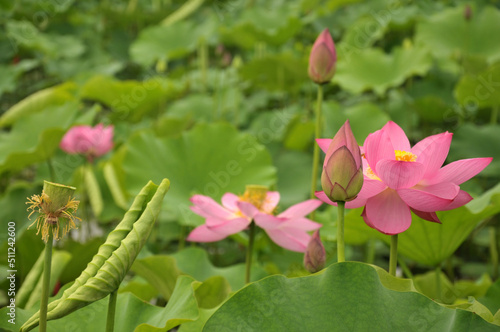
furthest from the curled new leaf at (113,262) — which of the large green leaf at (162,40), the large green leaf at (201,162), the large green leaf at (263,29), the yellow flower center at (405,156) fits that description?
the large green leaf at (162,40)

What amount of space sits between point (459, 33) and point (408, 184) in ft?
5.43

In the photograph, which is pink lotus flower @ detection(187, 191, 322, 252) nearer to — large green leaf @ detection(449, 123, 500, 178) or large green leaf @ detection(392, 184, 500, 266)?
large green leaf @ detection(392, 184, 500, 266)

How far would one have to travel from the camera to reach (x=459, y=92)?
1.50 m

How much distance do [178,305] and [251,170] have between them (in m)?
0.63

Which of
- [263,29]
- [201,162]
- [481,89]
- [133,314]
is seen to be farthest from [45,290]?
[263,29]


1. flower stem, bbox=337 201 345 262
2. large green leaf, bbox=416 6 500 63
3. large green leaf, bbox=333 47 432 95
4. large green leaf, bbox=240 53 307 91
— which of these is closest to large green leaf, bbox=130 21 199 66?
large green leaf, bbox=240 53 307 91

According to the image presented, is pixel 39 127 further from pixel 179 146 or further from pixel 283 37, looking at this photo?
pixel 283 37

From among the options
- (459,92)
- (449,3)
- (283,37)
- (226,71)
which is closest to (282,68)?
(283,37)

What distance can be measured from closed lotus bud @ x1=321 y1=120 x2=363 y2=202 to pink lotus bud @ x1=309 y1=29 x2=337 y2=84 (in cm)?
30

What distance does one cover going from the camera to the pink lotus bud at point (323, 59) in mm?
705

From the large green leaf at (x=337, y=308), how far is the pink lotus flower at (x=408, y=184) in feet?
0.19

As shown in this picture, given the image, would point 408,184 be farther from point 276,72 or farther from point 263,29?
point 263,29

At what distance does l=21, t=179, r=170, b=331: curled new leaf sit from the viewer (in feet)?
1.30

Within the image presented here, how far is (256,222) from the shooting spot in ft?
2.31
